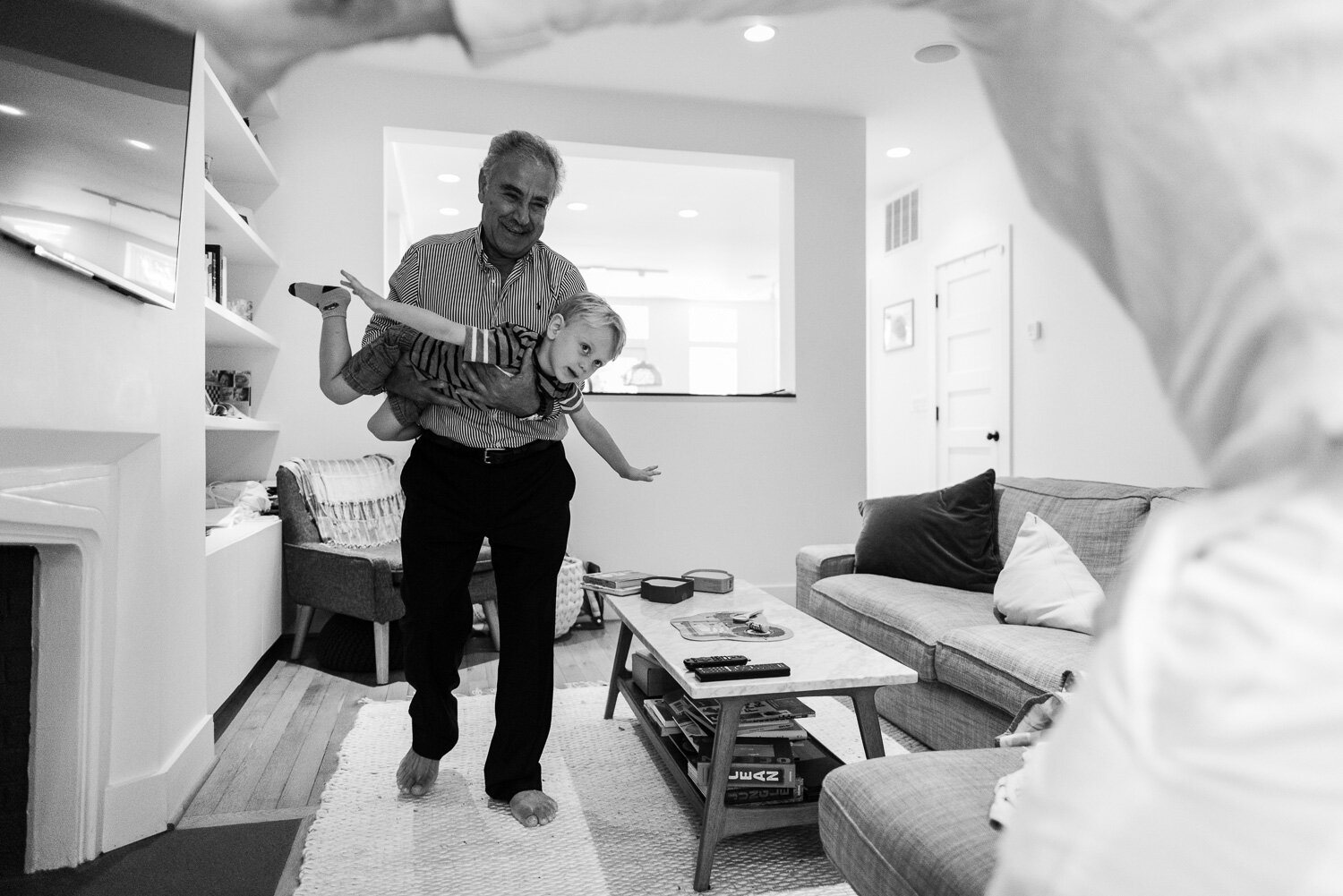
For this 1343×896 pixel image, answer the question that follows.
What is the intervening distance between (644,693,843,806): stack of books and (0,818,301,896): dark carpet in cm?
85

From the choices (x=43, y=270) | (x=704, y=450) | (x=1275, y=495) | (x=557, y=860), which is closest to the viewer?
(x=1275, y=495)

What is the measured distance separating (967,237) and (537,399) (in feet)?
15.5

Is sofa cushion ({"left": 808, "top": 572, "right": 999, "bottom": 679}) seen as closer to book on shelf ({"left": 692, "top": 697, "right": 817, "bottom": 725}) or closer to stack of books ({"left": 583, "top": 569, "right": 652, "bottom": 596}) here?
book on shelf ({"left": 692, "top": 697, "right": 817, "bottom": 725})

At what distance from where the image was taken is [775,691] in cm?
165

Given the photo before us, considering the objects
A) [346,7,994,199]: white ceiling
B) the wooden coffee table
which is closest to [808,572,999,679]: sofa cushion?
the wooden coffee table

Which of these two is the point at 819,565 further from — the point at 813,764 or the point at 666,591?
the point at 813,764

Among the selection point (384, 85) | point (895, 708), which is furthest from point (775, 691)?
point (384, 85)

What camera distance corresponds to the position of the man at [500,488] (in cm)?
180

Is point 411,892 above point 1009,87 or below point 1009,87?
below

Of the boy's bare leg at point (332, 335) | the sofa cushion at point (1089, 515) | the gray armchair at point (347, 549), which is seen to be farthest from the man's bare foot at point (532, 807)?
the sofa cushion at point (1089, 515)

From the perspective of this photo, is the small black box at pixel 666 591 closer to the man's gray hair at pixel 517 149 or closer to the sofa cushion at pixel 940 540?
the sofa cushion at pixel 940 540

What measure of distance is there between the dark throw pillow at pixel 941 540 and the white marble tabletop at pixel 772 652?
728 mm

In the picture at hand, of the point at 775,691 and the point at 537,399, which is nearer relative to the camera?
the point at 775,691

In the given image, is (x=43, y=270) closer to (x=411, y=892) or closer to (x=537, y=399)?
(x=537, y=399)
